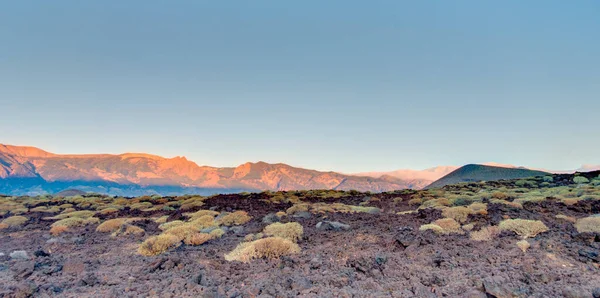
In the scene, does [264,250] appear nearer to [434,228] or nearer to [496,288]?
[496,288]

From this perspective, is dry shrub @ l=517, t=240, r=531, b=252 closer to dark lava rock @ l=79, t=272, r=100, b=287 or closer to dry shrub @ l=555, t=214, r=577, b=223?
dry shrub @ l=555, t=214, r=577, b=223

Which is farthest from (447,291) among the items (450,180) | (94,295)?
(450,180)

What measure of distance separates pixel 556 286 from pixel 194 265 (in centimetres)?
707

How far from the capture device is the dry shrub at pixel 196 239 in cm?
1046

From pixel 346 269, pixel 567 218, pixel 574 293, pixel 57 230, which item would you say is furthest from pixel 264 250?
pixel 57 230

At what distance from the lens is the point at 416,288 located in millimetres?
5785

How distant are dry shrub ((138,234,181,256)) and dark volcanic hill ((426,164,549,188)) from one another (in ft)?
201

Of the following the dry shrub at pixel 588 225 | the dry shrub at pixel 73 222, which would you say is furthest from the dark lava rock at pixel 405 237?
the dry shrub at pixel 73 222

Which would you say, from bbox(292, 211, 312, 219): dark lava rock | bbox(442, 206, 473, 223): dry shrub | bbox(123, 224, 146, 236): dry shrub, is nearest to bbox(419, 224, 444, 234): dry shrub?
bbox(442, 206, 473, 223): dry shrub

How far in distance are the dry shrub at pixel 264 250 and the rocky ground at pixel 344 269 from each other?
29 centimetres

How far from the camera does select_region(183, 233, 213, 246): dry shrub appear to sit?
412 inches

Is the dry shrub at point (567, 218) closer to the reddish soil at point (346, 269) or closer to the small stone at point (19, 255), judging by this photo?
the reddish soil at point (346, 269)

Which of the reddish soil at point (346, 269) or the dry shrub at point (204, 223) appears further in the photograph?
the dry shrub at point (204, 223)

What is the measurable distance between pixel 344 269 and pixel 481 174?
72.3 metres
